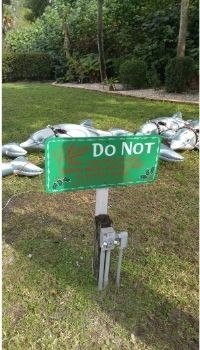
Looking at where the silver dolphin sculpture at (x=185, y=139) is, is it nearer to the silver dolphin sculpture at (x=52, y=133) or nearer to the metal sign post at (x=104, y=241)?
the silver dolphin sculpture at (x=52, y=133)

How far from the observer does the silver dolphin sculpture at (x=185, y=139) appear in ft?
13.5

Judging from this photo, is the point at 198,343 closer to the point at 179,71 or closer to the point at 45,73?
the point at 179,71

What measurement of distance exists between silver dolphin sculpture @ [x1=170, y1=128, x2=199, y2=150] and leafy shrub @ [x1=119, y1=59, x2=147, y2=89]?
654 cm

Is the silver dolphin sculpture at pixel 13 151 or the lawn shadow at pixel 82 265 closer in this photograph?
the lawn shadow at pixel 82 265

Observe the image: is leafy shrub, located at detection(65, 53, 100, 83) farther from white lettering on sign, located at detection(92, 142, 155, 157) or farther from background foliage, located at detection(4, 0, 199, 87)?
white lettering on sign, located at detection(92, 142, 155, 157)

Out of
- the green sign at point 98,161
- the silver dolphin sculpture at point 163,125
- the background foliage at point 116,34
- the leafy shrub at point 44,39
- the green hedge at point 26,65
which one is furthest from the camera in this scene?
the leafy shrub at point 44,39

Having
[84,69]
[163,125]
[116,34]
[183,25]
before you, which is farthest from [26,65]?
[163,125]

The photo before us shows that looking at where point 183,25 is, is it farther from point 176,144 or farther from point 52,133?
point 52,133

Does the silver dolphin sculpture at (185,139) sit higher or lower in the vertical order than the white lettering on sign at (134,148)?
lower

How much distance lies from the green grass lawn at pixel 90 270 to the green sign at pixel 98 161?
687 millimetres

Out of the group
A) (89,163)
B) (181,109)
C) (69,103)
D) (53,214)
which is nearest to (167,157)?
(53,214)

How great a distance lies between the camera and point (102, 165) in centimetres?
179

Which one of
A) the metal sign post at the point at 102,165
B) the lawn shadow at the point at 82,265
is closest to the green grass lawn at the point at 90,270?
the lawn shadow at the point at 82,265

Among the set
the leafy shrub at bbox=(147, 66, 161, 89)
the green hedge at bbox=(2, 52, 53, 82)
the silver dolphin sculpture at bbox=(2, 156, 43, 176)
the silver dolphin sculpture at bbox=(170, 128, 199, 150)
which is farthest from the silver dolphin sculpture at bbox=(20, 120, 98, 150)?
the green hedge at bbox=(2, 52, 53, 82)
